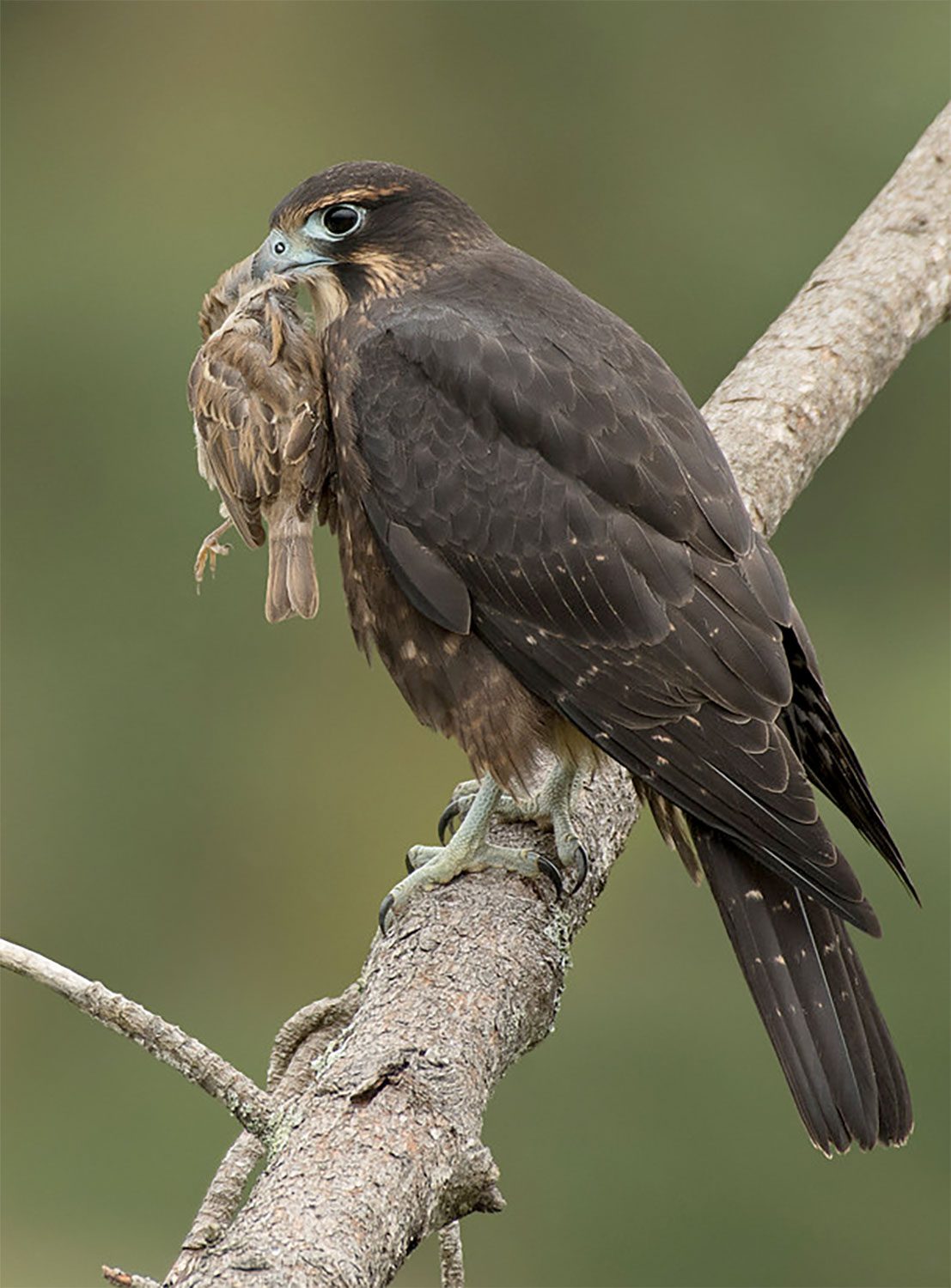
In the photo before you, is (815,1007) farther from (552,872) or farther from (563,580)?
(563,580)

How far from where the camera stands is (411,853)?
2480 millimetres

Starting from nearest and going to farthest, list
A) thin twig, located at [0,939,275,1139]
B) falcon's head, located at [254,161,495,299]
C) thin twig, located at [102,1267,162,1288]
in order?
1. thin twig, located at [102,1267,162,1288]
2. thin twig, located at [0,939,275,1139]
3. falcon's head, located at [254,161,495,299]

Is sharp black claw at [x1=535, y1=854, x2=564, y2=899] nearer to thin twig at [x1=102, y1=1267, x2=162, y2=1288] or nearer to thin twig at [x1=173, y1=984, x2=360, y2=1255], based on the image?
thin twig at [x1=173, y1=984, x2=360, y2=1255]

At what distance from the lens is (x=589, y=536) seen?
225 cm

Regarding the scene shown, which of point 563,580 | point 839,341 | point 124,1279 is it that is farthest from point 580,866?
point 839,341

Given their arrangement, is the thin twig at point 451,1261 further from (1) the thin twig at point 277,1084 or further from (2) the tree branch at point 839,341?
(2) the tree branch at point 839,341

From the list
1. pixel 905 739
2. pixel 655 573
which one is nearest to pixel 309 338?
pixel 655 573

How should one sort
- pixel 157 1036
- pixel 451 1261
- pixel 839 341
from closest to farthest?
pixel 157 1036
pixel 451 1261
pixel 839 341

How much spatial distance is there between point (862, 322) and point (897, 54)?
2.00m

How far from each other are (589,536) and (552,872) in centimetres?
42

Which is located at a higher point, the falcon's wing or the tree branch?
the tree branch

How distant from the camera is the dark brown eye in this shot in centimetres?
249

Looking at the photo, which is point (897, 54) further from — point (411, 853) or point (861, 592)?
point (411, 853)

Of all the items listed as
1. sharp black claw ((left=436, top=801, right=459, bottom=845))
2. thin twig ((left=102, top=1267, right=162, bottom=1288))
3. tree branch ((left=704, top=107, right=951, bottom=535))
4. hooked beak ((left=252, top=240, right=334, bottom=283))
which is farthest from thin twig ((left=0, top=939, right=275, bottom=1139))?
tree branch ((left=704, top=107, right=951, bottom=535))
